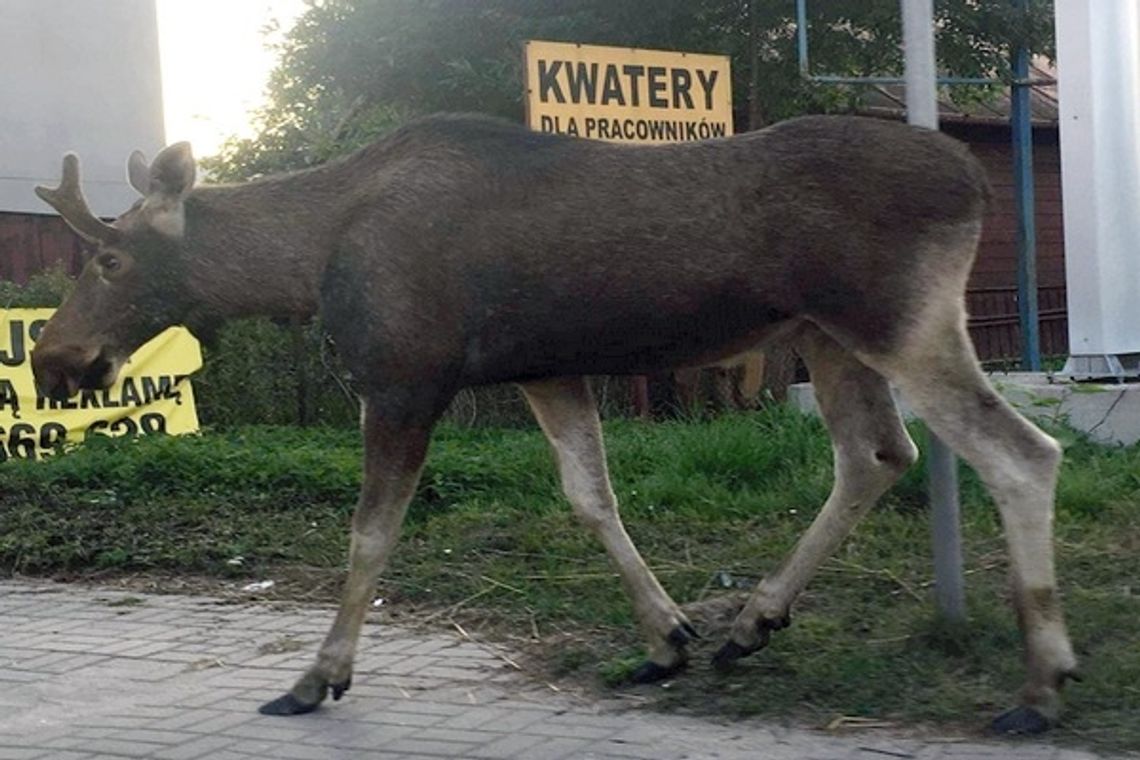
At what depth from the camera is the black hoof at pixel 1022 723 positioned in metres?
5.24

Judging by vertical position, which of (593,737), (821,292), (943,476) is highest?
(821,292)

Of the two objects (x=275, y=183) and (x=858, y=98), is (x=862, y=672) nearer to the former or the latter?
(x=275, y=183)

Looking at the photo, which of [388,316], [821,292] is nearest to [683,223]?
[821,292]

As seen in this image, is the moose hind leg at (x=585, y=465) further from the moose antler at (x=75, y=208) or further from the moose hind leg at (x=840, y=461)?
the moose antler at (x=75, y=208)

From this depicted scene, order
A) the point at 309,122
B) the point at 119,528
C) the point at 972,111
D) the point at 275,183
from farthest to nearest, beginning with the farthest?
the point at 972,111 → the point at 309,122 → the point at 119,528 → the point at 275,183

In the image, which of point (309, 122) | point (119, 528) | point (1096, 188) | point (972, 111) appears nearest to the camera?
point (119, 528)

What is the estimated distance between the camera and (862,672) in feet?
19.3

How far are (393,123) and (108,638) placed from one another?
7752 millimetres

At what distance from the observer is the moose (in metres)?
5.59

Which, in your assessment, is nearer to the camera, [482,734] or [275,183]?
[482,734]

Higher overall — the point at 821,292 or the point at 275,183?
the point at 275,183

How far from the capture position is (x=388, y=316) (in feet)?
19.3

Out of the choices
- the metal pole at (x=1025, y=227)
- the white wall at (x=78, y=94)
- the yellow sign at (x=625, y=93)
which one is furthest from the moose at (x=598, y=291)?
the white wall at (x=78, y=94)

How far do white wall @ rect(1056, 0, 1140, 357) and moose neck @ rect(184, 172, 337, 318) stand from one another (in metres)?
5.69
